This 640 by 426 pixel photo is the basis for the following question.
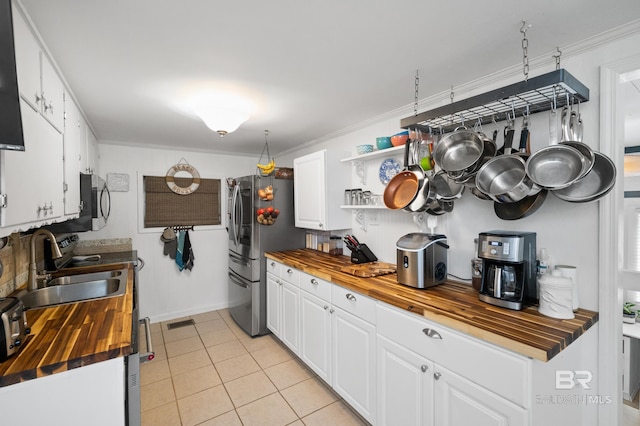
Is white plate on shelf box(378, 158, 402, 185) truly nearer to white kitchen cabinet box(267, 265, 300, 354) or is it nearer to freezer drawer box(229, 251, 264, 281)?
white kitchen cabinet box(267, 265, 300, 354)

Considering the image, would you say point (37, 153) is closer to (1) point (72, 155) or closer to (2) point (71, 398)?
(1) point (72, 155)

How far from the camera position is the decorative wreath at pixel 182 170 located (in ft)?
12.6

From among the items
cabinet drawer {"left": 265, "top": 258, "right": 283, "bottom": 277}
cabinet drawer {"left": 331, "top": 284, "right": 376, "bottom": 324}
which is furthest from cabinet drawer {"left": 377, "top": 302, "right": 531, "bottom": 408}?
cabinet drawer {"left": 265, "top": 258, "right": 283, "bottom": 277}

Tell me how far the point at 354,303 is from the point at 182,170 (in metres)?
3.06

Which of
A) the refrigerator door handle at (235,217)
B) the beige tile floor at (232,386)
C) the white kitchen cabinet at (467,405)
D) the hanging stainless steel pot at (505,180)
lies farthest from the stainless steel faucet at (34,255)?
the hanging stainless steel pot at (505,180)

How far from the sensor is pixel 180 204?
3912 mm

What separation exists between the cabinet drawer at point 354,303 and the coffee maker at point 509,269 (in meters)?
0.63

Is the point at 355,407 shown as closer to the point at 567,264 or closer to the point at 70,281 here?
the point at 567,264

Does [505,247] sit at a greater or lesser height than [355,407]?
greater

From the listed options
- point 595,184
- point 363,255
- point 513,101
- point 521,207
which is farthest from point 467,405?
point 513,101

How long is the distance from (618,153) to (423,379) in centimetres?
144

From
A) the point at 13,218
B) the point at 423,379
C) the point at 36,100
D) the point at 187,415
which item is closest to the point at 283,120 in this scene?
the point at 36,100

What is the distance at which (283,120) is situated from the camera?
2.77 metres

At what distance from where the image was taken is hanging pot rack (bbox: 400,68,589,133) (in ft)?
4.34
